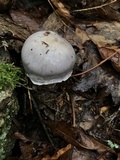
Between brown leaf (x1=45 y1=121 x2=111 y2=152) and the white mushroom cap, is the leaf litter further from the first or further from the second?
the white mushroom cap

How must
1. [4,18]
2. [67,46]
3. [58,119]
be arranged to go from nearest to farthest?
[67,46] → [58,119] → [4,18]

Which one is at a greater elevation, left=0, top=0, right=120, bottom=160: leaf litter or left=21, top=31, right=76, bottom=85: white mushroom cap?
left=21, top=31, right=76, bottom=85: white mushroom cap

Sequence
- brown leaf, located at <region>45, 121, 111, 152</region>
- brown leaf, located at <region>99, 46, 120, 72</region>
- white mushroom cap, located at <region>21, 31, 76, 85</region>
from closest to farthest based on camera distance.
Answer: white mushroom cap, located at <region>21, 31, 76, 85</region>
brown leaf, located at <region>45, 121, 111, 152</region>
brown leaf, located at <region>99, 46, 120, 72</region>

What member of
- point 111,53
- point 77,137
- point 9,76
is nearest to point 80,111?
point 77,137

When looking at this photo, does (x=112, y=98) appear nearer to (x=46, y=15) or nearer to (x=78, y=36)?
(x=78, y=36)

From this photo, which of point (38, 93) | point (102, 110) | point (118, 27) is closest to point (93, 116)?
point (102, 110)

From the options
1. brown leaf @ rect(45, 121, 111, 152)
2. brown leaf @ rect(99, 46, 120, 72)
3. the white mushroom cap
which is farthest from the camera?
brown leaf @ rect(99, 46, 120, 72)

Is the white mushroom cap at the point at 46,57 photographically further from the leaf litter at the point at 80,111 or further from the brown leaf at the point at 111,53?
the brown leaf at the point at 111,53

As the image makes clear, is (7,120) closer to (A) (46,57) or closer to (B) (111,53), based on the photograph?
(A) (46,57)

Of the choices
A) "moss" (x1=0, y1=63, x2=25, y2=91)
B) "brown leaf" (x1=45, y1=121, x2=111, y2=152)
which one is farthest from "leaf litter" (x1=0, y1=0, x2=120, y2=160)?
"moss" (x1=0, y1=63, x2=25, y2=91)
